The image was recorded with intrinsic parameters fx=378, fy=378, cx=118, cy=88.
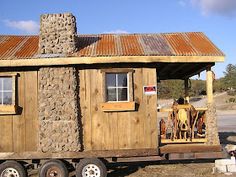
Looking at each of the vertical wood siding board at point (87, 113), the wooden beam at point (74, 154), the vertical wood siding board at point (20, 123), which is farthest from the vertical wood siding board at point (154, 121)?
the vertical wood siding board at point (20, 123)

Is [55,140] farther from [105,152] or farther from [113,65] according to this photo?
[113,65]

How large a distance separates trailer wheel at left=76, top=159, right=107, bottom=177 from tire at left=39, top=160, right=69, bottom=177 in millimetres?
393

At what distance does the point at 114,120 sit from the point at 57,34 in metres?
2.97

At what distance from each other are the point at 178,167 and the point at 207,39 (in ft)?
13.9

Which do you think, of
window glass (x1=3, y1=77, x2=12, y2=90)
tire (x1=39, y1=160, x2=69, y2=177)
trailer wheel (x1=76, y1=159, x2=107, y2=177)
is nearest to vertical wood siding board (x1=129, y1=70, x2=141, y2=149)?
trailer wheel (x1=76, y1=159, x2=107, y2=177)

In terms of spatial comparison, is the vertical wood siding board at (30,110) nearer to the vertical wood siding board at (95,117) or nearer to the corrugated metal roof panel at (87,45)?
the corrugated metal roof panel at (87,45)

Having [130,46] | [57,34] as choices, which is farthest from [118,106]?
[57,34]

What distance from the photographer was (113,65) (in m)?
10.9

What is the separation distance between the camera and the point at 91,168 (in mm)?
10367

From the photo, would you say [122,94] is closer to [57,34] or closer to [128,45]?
[128,45]

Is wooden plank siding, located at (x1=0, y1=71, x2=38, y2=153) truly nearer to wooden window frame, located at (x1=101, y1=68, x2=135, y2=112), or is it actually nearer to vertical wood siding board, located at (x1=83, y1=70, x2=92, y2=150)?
vertical wood siding board, located at (x1=83, y1=70, x2=92, y2=150)

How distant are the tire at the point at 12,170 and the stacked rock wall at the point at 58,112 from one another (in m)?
0.79

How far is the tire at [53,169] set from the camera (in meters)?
10.3

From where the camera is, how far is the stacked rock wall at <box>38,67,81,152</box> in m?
10.5
